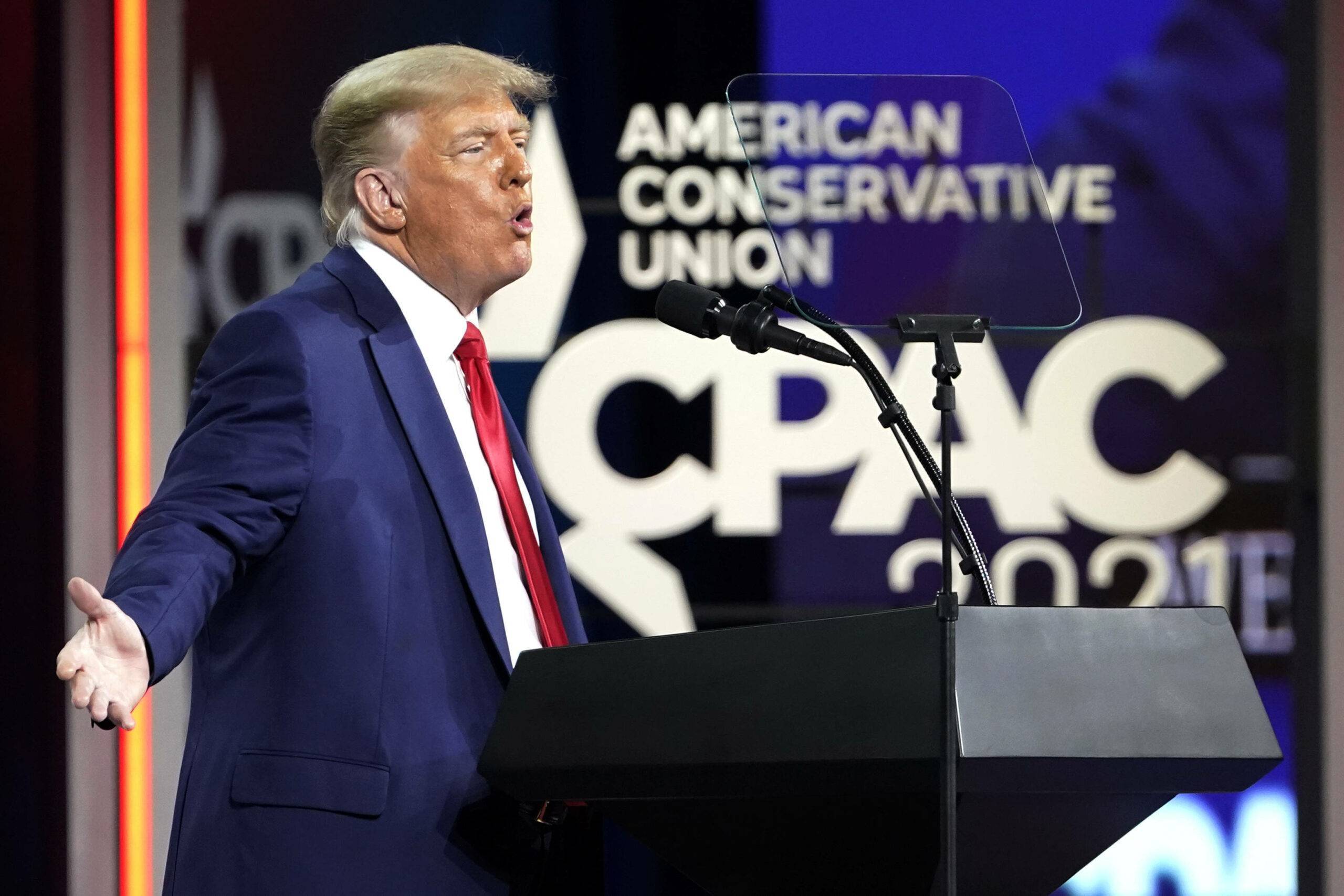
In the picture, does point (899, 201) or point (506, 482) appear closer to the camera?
point (899, 201)

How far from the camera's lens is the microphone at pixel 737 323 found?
1.27 meters

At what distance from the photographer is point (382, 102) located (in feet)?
5.90

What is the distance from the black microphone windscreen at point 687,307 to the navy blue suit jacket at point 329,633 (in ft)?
1.02

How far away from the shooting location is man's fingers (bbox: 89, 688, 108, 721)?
3.64ft

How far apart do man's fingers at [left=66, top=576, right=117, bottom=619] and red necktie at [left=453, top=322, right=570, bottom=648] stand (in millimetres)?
523

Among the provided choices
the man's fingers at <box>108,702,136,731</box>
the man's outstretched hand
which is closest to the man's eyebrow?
the man's outstretched hand

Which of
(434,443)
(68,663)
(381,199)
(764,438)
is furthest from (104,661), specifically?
(764,438)

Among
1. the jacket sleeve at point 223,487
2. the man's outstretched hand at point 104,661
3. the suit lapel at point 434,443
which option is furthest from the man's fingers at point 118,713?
the suit lapel at point 434,443

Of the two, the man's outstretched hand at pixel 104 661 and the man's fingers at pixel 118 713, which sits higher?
the man's outstretched hand at pixel 104 661

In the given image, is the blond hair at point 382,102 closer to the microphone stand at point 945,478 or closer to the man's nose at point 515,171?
the man's nose at point 515,171

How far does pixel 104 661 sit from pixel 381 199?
0.78m

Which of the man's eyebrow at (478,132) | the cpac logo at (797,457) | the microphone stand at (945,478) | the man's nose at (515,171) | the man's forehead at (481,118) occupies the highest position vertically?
the man's forehead at (481,118)

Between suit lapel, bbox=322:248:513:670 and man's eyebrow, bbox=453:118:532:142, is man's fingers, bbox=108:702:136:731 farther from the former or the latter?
man's eyebrow, bbox=453:118:532:142

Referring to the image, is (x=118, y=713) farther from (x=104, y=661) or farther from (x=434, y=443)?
(x=434, y=443)
